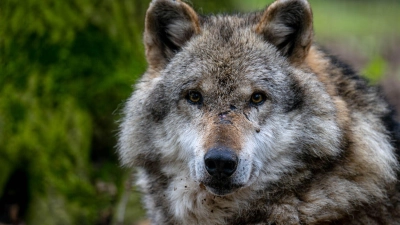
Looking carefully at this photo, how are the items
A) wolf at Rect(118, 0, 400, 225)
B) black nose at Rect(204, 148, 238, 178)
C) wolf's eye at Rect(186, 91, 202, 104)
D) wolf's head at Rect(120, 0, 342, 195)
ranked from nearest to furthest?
1. black nose at Rect(204, 148, 238, 178)
2. wolf's head at Rect(120, 0, 342, 195)
3. wolf at Rect(118, 0, 400, 225)
4. wolf's eye at Rect(186, 91, 202, 104)

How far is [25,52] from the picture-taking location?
775cm

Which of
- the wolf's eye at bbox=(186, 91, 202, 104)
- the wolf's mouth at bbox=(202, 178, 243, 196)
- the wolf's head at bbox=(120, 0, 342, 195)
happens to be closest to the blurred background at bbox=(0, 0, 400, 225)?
the wolf's head at bbox=(120, 0, 342, 195)

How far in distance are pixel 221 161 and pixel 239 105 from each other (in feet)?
2.09

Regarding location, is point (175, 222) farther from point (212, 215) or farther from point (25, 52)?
point (25, 52)

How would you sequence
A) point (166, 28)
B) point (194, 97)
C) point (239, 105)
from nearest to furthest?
point (239, 105) → point (194, 97) → point (166, 28)

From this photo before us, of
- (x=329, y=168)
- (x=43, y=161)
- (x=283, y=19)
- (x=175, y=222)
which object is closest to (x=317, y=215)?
(x=329, y=168)

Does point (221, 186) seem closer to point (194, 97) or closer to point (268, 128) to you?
point (268, 128)

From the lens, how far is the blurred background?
25.3 feet

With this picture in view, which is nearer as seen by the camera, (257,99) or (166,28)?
(257,99)

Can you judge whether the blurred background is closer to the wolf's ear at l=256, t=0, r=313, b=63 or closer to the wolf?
the wolf

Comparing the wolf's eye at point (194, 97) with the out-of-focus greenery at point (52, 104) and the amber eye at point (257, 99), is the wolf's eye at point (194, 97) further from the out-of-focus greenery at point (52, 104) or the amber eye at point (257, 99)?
the out-of-focus greenery at point (52, 104)

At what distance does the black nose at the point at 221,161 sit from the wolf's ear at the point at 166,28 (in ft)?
4.50

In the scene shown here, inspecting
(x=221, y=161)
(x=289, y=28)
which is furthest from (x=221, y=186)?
(x=289, y=28)

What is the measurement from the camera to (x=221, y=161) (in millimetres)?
4699
